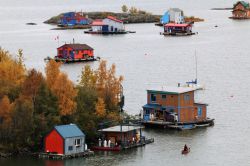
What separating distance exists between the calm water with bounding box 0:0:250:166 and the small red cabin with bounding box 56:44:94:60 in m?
2.28

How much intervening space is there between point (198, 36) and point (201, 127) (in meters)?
72.1

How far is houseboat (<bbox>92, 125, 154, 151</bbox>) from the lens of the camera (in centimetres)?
4381

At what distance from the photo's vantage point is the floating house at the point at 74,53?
90625mm

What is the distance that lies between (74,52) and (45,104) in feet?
154

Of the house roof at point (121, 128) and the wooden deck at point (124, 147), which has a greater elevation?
the house roof at point (121, 128)

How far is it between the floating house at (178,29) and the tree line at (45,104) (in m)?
78.6

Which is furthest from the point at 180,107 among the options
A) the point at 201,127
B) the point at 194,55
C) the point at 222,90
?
the point at 194,55

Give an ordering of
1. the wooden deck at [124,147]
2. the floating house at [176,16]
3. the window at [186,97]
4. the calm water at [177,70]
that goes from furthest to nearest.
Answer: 1. the floating house at [176,16]
2. the window at [186,97]
3. the wooden deck at [124,147]
4. the calm water at [177,70]

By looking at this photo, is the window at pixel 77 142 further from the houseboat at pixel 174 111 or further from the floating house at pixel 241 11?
the floating house at pixel 241 11

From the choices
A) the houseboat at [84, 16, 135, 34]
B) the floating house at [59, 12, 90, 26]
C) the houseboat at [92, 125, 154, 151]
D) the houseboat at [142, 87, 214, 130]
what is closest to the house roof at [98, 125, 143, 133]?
the houseboat at [92, 125, 154, 151]

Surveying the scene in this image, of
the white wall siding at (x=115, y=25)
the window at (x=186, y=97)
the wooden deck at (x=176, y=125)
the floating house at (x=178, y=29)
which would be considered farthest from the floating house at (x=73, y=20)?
the wooden deck at (x=176, y=125)

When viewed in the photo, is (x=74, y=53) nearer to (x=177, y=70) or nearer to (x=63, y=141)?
(x=177, y=70)

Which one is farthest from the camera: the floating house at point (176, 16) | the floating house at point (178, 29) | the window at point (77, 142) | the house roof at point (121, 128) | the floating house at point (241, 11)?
the floating house at point (241, 11)

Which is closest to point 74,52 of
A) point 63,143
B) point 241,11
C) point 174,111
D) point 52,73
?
point 174,111
